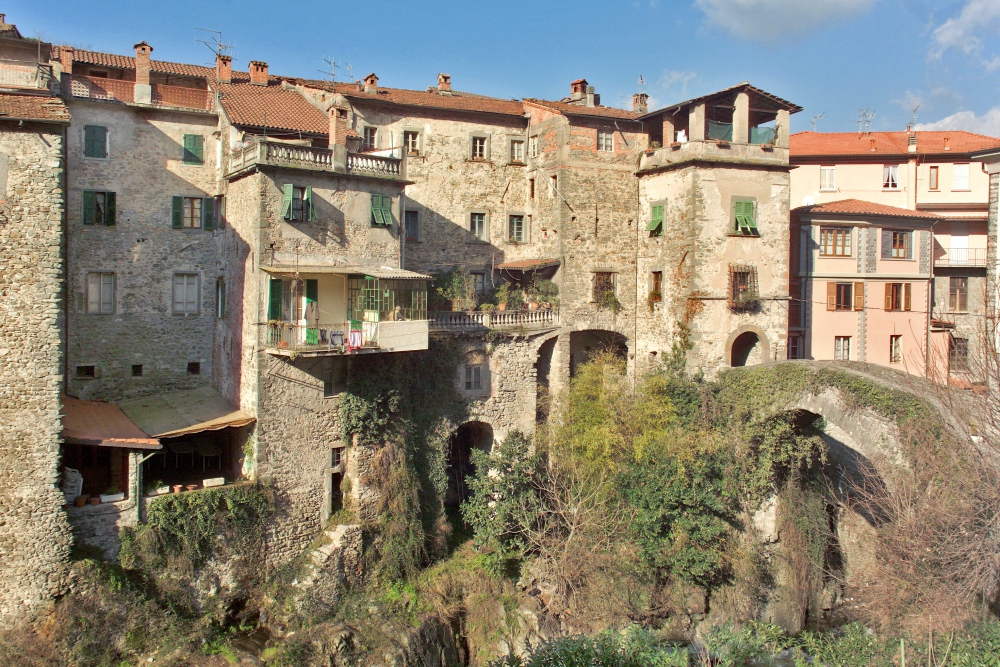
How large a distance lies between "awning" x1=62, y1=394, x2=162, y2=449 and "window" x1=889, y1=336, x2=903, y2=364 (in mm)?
31632

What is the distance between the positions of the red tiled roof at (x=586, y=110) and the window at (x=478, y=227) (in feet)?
18.7

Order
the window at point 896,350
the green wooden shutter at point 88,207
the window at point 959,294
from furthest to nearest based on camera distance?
the window at point 959,294, the window at point 896,350, the green wooden shutter at point 88,207

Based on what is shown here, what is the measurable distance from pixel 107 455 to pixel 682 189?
23803 millimetres

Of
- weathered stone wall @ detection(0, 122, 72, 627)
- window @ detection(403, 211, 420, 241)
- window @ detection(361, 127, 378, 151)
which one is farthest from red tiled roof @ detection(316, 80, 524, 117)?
weathered stone wall @ detection(0, 122, 72, 627)

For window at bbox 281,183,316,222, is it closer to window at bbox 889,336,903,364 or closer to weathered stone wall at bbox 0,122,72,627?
weathered stone wall at bbox 0,122,72,627

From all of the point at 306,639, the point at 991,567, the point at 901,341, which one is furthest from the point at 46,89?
the point at 901,341

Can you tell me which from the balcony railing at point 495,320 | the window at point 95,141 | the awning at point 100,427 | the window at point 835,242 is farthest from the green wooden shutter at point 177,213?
the window at point 835,242

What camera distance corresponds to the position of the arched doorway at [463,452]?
107ft

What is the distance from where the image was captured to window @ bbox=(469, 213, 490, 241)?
36.1 m

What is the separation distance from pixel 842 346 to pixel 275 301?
83.2 ft

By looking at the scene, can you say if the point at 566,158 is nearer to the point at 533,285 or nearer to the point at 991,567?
the point at 533,285

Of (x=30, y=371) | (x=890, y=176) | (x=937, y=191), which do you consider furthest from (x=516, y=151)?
(x=30, y=371)

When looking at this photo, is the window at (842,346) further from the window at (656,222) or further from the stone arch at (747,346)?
the window at (656,222)

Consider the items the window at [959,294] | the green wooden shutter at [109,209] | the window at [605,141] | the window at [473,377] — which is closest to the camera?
the green wooden shutter at [109,209]
